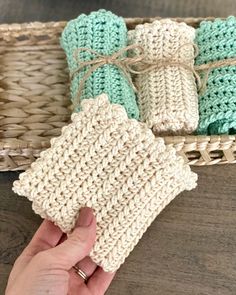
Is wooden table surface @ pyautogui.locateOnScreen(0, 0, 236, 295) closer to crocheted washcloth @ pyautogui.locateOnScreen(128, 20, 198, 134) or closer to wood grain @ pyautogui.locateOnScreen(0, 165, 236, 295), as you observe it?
wood grain @ pyautogui.locateOnScreen(0, 165, 236, 295)

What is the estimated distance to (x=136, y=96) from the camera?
77 cm

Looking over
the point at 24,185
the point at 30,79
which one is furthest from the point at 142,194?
the point at 30,79

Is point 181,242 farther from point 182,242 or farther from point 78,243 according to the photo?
point 78,243

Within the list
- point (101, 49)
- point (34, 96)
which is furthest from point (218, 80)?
point (34, 96)

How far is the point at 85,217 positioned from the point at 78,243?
41mm

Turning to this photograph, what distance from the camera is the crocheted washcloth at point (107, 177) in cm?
66

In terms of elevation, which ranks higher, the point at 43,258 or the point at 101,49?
the point at 101,49

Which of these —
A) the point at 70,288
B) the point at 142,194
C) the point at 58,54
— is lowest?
the point at 70,288

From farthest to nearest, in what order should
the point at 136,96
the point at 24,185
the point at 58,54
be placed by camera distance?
the point at 58,54 < the point at 136,96 < the point at 24,185

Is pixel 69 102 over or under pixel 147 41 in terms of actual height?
under

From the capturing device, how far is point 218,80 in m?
0.73

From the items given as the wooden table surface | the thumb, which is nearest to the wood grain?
the wooden table surface

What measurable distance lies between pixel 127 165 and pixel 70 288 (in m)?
0.18

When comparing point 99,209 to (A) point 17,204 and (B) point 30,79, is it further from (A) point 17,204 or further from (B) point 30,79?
(B) point 30,79
